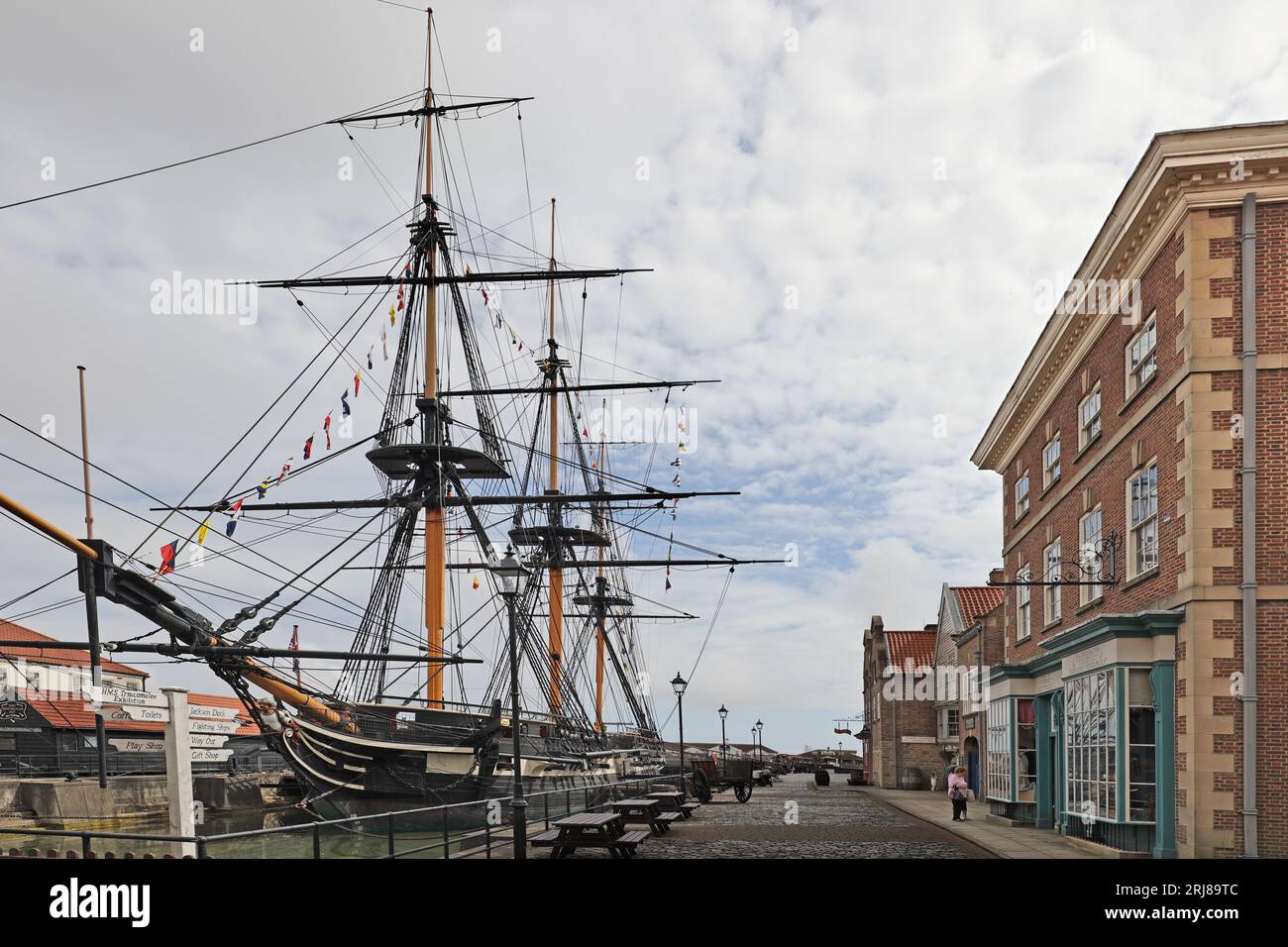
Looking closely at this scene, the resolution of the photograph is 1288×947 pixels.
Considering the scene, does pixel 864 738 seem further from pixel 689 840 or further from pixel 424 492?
pixel 689 840

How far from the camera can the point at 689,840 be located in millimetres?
23938

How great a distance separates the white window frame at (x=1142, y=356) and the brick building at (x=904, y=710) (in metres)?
37.0

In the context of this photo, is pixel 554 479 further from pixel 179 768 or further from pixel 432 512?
pixel 179 768

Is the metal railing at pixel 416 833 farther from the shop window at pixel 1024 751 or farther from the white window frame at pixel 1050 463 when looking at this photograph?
the white window frame at pixel 1050 463

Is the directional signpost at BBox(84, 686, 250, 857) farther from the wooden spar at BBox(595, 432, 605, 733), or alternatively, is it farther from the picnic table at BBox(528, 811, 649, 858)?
the wooden spar at BBox(595, 432, 605, 733)

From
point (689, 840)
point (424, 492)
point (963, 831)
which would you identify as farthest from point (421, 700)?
point (963, 831)

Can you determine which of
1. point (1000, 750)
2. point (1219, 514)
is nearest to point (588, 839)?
point (1219, 514)

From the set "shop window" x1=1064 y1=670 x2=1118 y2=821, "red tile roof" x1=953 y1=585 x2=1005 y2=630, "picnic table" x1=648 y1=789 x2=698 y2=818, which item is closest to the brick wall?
"shop window" x1=1064 y1=670 x2=1118 y2=821

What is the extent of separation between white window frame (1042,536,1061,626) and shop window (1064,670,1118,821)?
4969 millimetres

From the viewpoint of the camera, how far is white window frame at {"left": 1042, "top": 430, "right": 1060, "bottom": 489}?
1101 inches

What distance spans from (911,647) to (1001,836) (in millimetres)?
43575

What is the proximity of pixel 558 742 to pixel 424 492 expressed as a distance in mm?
11176
